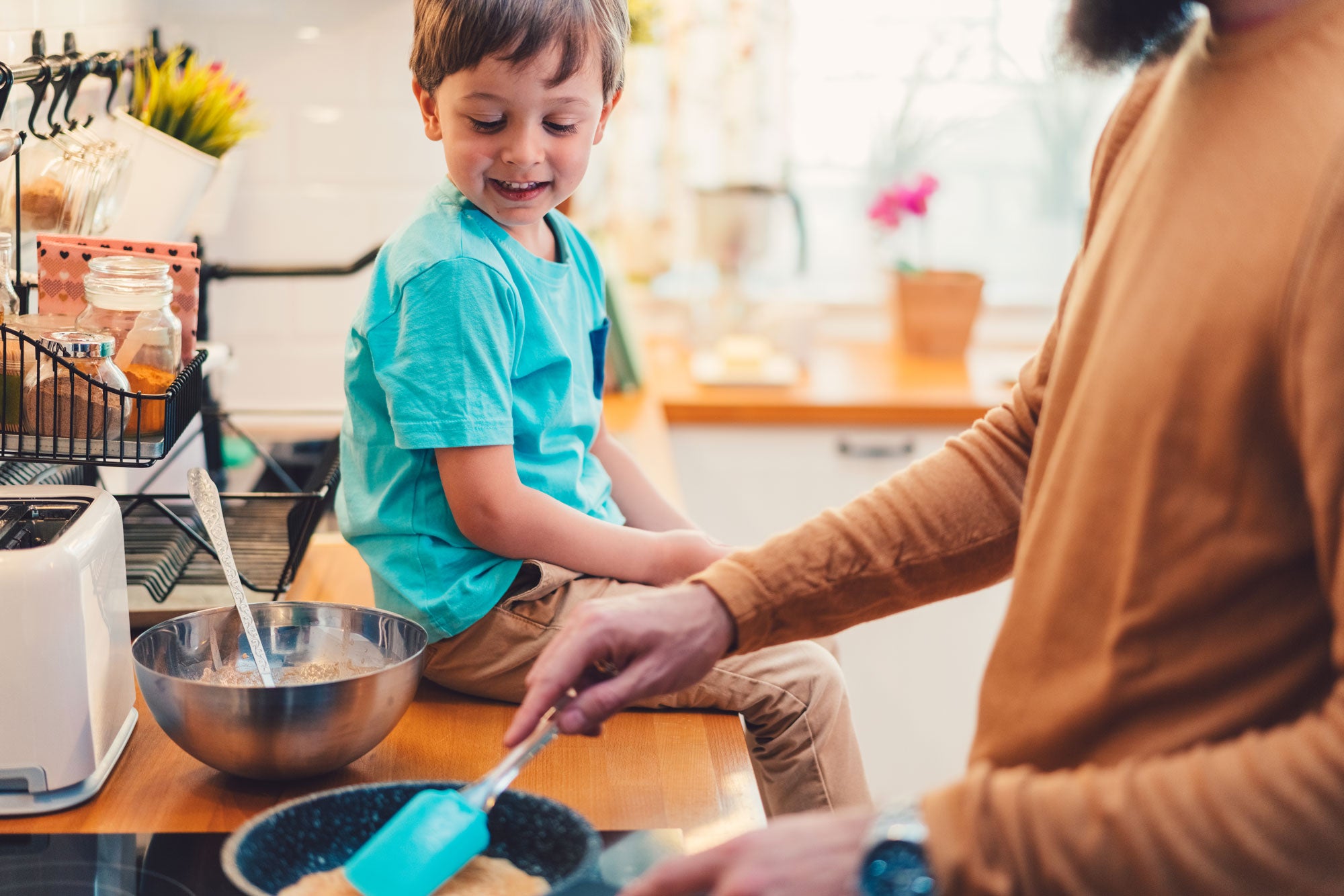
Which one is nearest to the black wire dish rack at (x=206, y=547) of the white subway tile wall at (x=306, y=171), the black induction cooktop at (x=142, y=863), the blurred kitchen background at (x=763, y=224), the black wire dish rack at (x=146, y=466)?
the black wire dish rack at (x=146, y=466)

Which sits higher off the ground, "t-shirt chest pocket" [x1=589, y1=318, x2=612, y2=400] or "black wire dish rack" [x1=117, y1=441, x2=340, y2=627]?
"t-shirt chest pocket" [x1=589, y1=318, x2=612, y2=400]

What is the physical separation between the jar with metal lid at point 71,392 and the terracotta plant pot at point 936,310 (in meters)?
2.03

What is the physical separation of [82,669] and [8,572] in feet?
0.29

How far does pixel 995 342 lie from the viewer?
3.07 meters

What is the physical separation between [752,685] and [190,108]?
3.37ft

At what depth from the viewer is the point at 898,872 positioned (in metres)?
0.61

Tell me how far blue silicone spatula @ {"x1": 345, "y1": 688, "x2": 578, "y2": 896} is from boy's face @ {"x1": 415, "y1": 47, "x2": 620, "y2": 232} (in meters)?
0.57

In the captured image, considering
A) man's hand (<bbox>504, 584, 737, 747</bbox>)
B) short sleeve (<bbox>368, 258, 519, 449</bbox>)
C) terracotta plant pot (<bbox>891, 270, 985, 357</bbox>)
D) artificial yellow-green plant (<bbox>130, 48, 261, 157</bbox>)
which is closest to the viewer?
man's hand (<bbox>504, 584, 737, 747</bbox>)

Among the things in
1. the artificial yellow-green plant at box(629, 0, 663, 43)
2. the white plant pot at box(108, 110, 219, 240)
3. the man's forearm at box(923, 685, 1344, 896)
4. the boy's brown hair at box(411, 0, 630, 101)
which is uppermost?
the artificial yellow-green plant at box(629, 0, 663, 43)

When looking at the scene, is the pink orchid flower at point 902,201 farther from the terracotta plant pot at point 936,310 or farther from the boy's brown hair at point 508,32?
the boy's brown hair at point 508,32

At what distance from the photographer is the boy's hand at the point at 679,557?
47.6 inches

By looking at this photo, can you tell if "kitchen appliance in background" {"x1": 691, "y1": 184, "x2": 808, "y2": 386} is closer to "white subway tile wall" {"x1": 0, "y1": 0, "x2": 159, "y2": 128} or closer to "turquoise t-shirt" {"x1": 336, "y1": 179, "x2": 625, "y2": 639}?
"white subway tile wall" {"x1": 0, "y1": 0, "x2": 159, "y2": 128}

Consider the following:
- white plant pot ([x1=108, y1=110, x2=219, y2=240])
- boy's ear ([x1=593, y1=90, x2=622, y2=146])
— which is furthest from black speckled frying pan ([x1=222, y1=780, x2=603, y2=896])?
white plant pot ([x1=108, y1=110, x2=219, y2=240])

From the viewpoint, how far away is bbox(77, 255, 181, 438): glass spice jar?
1033 millimetres
